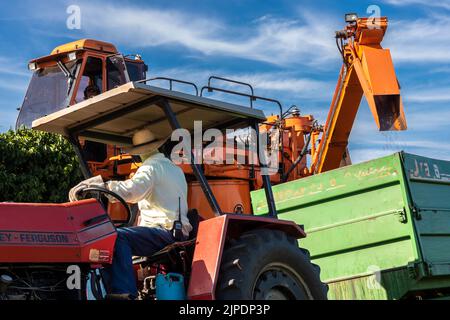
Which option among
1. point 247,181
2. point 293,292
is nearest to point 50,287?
point 293,292

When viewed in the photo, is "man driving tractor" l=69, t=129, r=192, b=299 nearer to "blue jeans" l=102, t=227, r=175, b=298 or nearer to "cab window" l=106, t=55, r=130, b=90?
"blue jeans" l=102, t=227, r=175, b=298

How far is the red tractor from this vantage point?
3.97 metres

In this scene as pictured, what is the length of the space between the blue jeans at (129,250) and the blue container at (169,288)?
19 centimetres

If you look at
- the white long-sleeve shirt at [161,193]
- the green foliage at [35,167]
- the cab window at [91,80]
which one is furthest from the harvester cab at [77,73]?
the white long-sleeve shirt at [161,193]

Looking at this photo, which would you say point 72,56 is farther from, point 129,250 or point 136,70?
point 129,250

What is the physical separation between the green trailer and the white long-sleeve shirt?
2542 millimetres

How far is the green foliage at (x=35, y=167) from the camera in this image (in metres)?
9.40

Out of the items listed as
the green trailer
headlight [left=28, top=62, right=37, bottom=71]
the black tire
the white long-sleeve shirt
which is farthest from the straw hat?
headlight [left=28, top=62, right=37, bottom=71]

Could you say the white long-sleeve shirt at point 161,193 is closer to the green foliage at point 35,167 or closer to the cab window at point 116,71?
the cab window at point 116,71

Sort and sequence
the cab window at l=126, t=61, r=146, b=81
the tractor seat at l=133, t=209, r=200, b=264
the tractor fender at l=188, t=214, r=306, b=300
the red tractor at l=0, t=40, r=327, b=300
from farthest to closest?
the cab window at l=126, t=61, r=146, b=81, the tractor seat at l=133, t=209, r=200, b=264, the tractor fender at l=188, t=214, r=306, b=300, the red tractor at l=0, t=40, r=327, b=300

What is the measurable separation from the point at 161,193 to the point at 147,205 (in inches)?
5.8

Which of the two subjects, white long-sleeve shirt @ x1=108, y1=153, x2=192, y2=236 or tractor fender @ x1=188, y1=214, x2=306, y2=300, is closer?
tractor fender @ x1=188, y1=214, x2=306, y2=300

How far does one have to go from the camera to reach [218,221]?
15.2 feet

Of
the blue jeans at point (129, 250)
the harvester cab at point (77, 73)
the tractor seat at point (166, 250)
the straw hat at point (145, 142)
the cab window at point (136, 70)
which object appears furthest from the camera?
the cab window at point (136, 70)
